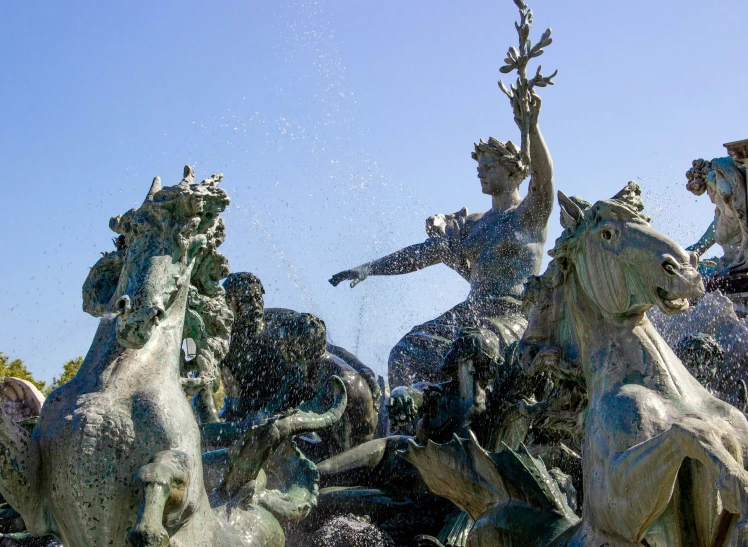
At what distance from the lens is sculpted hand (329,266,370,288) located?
8.84 meters

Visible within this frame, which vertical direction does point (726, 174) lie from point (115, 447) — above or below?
above

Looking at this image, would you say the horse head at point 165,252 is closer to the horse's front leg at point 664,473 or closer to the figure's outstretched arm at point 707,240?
the horse's front leg at point 664,473

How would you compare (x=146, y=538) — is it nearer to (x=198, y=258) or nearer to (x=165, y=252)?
Result: (x=165, y=252)

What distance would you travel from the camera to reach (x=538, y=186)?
8570mm

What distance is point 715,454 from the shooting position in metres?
3.50

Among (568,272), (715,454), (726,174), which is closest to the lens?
(715,454)

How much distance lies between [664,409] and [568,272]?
83 cm

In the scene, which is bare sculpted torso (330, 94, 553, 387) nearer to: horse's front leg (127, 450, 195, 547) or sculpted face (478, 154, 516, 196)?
sculpted face (478, 154, 516, 196)

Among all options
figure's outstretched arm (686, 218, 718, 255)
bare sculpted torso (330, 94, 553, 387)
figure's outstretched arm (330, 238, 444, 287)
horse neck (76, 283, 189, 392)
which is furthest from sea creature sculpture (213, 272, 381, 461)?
figure's outstretched arm (686, 218, 718, 255)

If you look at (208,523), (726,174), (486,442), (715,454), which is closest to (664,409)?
(715,454)

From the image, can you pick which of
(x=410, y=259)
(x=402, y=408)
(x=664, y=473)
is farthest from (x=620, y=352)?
(x=410, y=259)

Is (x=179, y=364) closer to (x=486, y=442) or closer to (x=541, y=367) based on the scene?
(x=541, y=367)

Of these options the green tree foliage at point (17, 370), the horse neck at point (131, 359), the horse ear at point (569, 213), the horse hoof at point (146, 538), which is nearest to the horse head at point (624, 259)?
the horse ear at point (569, 213)

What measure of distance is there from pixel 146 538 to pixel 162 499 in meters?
0.22
